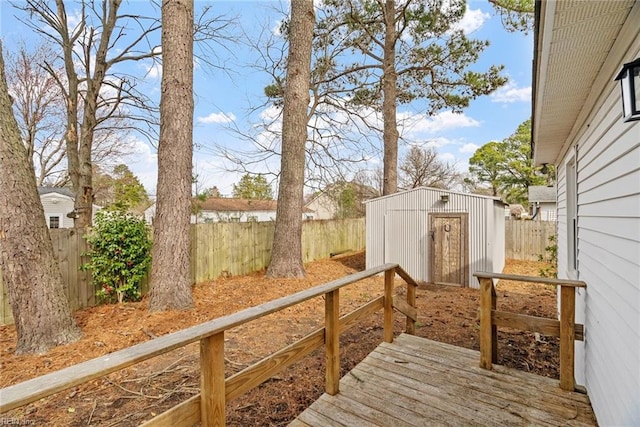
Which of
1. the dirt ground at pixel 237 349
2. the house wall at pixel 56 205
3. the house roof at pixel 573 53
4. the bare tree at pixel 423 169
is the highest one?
the bare tree at pixel 423 169

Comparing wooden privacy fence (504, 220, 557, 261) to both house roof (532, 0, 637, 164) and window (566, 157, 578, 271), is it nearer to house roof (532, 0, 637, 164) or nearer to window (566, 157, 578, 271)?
window (566, 157, 578, 271)

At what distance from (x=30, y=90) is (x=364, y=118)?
12.3m

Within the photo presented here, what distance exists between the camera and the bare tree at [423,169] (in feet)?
61.5

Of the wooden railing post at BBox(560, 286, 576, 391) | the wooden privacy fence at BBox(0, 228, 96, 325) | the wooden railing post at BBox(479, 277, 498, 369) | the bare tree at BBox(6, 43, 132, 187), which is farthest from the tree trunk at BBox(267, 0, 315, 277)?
the bare tree at BBox(6, 43, 132, 187)

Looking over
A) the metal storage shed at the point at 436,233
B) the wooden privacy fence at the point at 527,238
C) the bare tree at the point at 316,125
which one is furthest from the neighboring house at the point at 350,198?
the wooden privacy fence at the point at 527,238

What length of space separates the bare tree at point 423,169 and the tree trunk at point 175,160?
50.5 ft

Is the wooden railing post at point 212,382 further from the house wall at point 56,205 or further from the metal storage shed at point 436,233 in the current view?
the house wall at point 56,205

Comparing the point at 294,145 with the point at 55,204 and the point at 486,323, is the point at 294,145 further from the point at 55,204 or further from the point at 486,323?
the point at 55,204

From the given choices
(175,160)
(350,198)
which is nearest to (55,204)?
(350,198)

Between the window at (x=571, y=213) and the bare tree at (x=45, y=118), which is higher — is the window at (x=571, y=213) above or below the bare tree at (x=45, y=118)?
below

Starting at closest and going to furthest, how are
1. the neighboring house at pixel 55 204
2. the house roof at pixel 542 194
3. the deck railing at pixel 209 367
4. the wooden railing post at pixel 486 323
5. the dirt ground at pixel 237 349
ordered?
the deck railing at pixel 209 367 → the dirt ground at pixel 237 349 → the wooden railing post at pixel 486 323 → the house roof at pixel 542 194 → the neighboring house at pixel 55 204

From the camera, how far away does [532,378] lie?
2.83m

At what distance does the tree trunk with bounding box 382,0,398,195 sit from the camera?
10.1 metres

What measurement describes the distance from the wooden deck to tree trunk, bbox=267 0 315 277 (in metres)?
4.07
